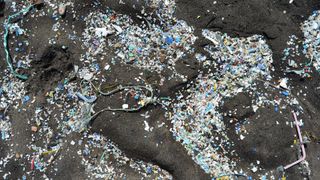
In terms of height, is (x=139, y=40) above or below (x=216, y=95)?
above

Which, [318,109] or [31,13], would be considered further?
[31,13]

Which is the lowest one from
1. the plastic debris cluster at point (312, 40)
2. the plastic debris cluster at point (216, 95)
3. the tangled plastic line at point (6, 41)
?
the plastic debris cluster at point (216, 95)

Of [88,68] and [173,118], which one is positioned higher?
[88,68]

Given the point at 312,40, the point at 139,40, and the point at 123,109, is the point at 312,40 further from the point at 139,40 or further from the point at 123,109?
the point at 123,109

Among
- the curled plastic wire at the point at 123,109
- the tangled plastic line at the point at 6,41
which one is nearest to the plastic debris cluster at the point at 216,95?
the curled plastic wire at the point at 123,109

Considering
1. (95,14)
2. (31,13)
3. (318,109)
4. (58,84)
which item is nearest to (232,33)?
(318,109)

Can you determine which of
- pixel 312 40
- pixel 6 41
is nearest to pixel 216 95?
pixel 312 40

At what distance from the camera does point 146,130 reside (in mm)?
2695

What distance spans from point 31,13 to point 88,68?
0.66m

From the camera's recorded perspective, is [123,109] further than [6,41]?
No

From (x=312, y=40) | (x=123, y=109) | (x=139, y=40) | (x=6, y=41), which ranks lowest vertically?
(x=123, y=109)

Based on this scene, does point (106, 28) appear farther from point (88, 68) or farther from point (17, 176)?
point (17, 176)

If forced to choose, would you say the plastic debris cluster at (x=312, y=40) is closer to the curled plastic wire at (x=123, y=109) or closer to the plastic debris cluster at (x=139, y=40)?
the plastic debris cluster at (x=139, y=40)

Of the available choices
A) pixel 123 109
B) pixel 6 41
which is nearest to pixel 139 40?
pixel 123 109
